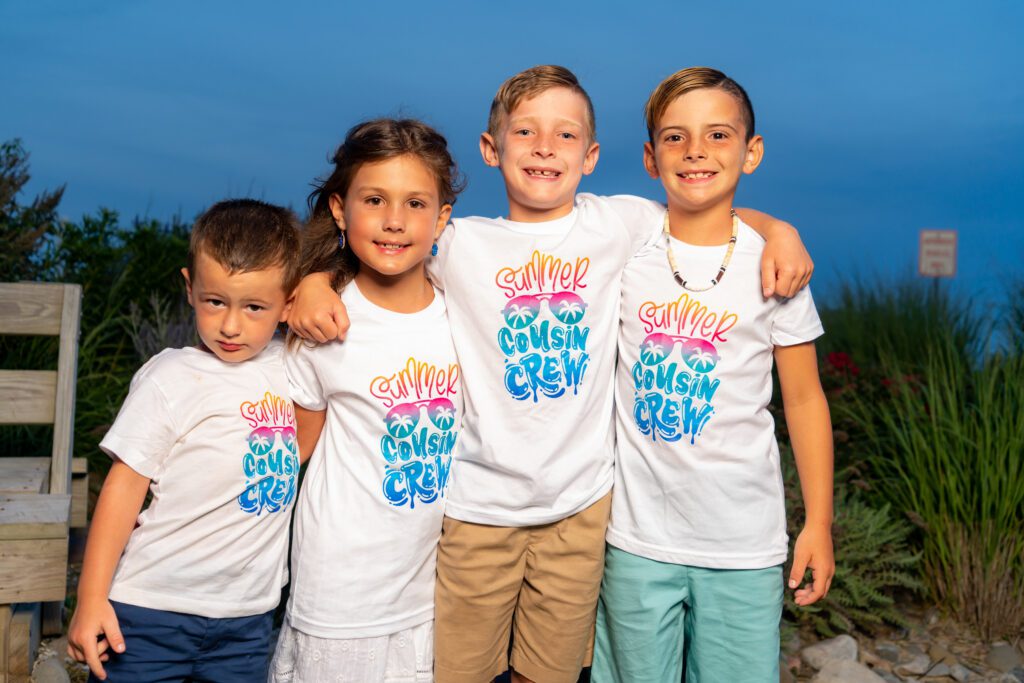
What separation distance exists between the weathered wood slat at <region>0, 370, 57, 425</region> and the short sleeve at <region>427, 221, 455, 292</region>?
2.55 metres

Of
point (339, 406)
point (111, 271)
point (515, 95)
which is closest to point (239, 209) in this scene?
point (339, 406)

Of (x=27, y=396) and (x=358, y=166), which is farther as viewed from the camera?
(x=27, y=396)

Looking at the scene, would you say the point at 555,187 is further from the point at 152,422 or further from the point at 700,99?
the point at 152,422

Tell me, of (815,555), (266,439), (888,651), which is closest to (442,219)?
(266,439)

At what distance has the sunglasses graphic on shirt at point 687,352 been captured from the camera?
102 inches

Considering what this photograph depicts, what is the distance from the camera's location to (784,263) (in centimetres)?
257

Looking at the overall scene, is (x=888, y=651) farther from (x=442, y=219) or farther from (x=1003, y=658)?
(x=442, y=219)

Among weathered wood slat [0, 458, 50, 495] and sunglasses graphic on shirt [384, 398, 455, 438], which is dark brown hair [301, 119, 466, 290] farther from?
weathered wood slat [0, 458, 50, 495]

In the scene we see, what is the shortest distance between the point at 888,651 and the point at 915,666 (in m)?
0.14

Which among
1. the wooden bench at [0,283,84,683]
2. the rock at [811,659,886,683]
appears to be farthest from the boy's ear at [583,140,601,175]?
the rock at [811,659,886,683]

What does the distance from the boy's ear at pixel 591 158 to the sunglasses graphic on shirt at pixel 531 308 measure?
398mm

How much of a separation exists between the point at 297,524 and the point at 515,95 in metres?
1.31

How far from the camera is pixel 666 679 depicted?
2.73 m

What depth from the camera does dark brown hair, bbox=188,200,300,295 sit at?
7.90 ft
